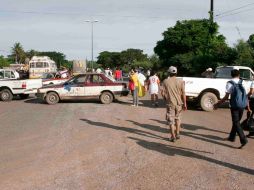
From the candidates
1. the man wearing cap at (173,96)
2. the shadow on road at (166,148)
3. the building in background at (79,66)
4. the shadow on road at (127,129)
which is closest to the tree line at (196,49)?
the building in background at (79,66)

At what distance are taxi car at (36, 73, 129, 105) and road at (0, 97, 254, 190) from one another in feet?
20.3

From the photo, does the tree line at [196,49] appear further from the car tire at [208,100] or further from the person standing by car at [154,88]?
the car tire at [208,100]

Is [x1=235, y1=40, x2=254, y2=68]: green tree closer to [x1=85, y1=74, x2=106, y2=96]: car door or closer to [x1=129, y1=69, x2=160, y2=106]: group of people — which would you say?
[x1=129, y1=69, x2=160, y2=106]: group of people

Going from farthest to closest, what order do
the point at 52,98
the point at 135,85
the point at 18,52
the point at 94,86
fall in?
1. the point at 18,52
2. the point at 52,98
3. the point at 94,86
4. the point at 135,85

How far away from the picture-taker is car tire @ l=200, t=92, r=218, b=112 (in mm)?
17797

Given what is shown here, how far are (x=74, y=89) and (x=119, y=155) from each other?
12767mm

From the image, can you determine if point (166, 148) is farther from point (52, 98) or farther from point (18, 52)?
point (18, 52)

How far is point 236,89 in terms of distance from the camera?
32.6ft

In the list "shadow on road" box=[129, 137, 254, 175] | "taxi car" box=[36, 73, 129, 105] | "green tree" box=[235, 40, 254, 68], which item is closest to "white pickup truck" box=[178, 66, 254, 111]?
"taxi car" box=[36, 73, 129, 105]

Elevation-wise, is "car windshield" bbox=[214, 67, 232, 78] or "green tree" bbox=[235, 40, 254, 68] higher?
"green tree" bbox=[235, 40, 254, 68]

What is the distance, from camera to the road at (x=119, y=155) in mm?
6969

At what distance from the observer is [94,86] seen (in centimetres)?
2127

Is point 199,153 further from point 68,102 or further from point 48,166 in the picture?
point 68,102

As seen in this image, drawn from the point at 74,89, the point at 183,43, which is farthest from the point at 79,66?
the point at 74,89
